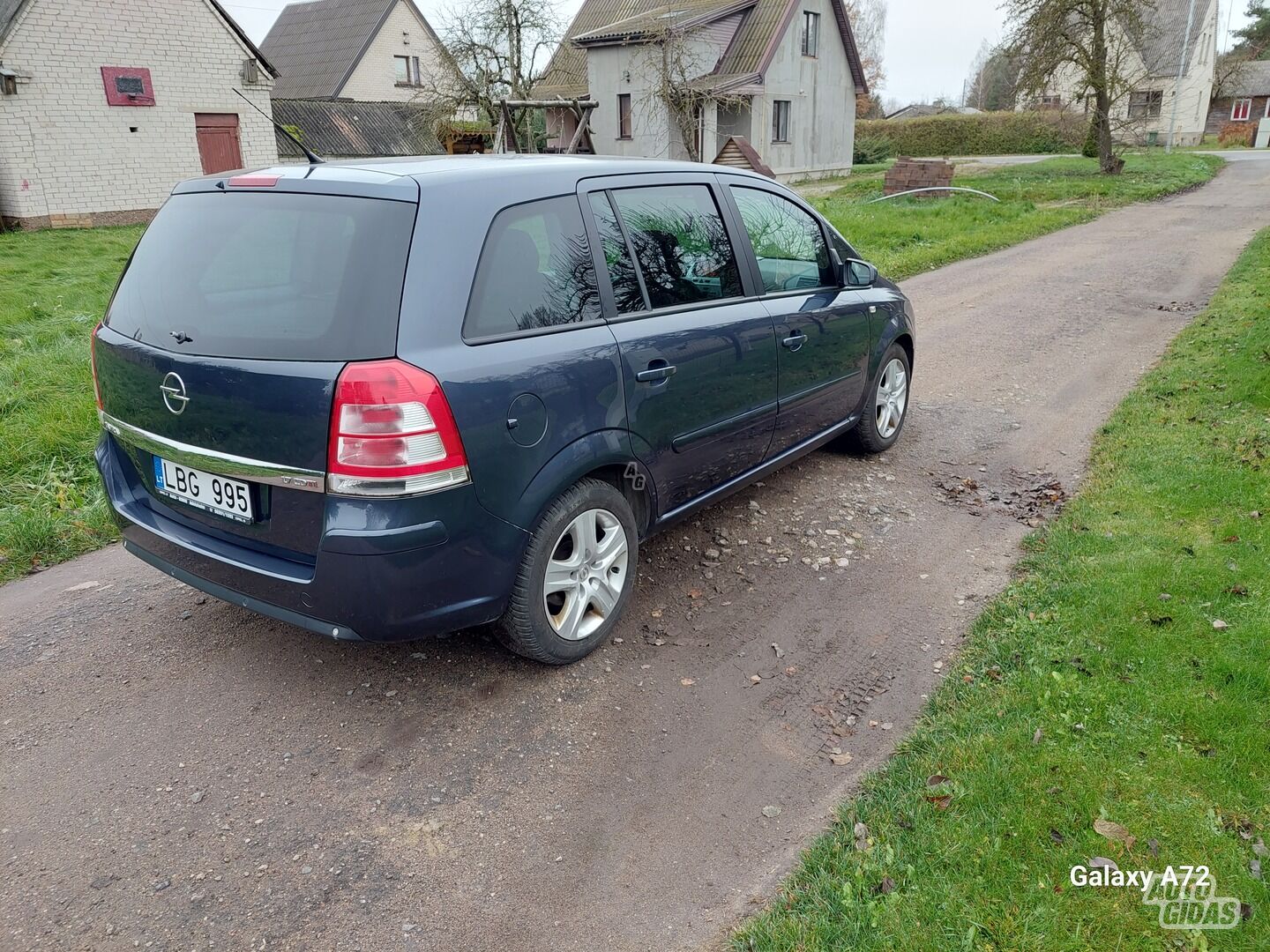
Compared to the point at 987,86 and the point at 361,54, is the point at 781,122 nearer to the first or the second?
the point at 361,54

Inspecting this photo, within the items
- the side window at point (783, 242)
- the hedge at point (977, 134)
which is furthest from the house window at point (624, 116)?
the side window at point (783, 242)

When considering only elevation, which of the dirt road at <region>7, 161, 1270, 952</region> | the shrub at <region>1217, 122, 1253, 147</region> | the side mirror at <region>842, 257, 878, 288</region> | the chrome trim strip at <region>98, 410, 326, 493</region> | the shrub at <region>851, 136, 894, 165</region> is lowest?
the dirt road at <region>7, 161, 1270, 952</region>

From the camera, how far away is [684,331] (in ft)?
12.9

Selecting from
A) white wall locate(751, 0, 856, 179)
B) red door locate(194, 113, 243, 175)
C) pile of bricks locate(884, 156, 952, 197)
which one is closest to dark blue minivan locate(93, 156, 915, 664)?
pile of bricks locate(884, 156, 952, 197)

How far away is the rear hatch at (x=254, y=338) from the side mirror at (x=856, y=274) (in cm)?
292

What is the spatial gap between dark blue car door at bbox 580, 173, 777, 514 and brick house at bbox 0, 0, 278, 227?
912 inches

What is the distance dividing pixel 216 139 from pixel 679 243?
25611 millimetres

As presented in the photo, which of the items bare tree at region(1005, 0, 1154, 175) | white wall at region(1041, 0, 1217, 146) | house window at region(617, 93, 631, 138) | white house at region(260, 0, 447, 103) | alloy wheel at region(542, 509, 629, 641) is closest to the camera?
alloy wheel at region(542, 509, 629, 641)

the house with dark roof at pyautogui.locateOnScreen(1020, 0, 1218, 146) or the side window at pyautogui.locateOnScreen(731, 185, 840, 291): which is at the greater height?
the house with dark roof at pyautogui.locateOnScreen(1020, 0, 1218, 146)

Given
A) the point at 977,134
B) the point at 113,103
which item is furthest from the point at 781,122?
the point at 113,103

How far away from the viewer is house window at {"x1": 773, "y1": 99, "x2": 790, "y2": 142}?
3303 centimetres

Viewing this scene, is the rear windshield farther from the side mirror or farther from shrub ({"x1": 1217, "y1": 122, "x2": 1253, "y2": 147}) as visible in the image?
shrub ({"x1": 1217, "y1": 122, "x2": 1253, "y2": 147})

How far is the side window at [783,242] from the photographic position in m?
4.64

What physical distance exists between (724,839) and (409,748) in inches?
46.2
